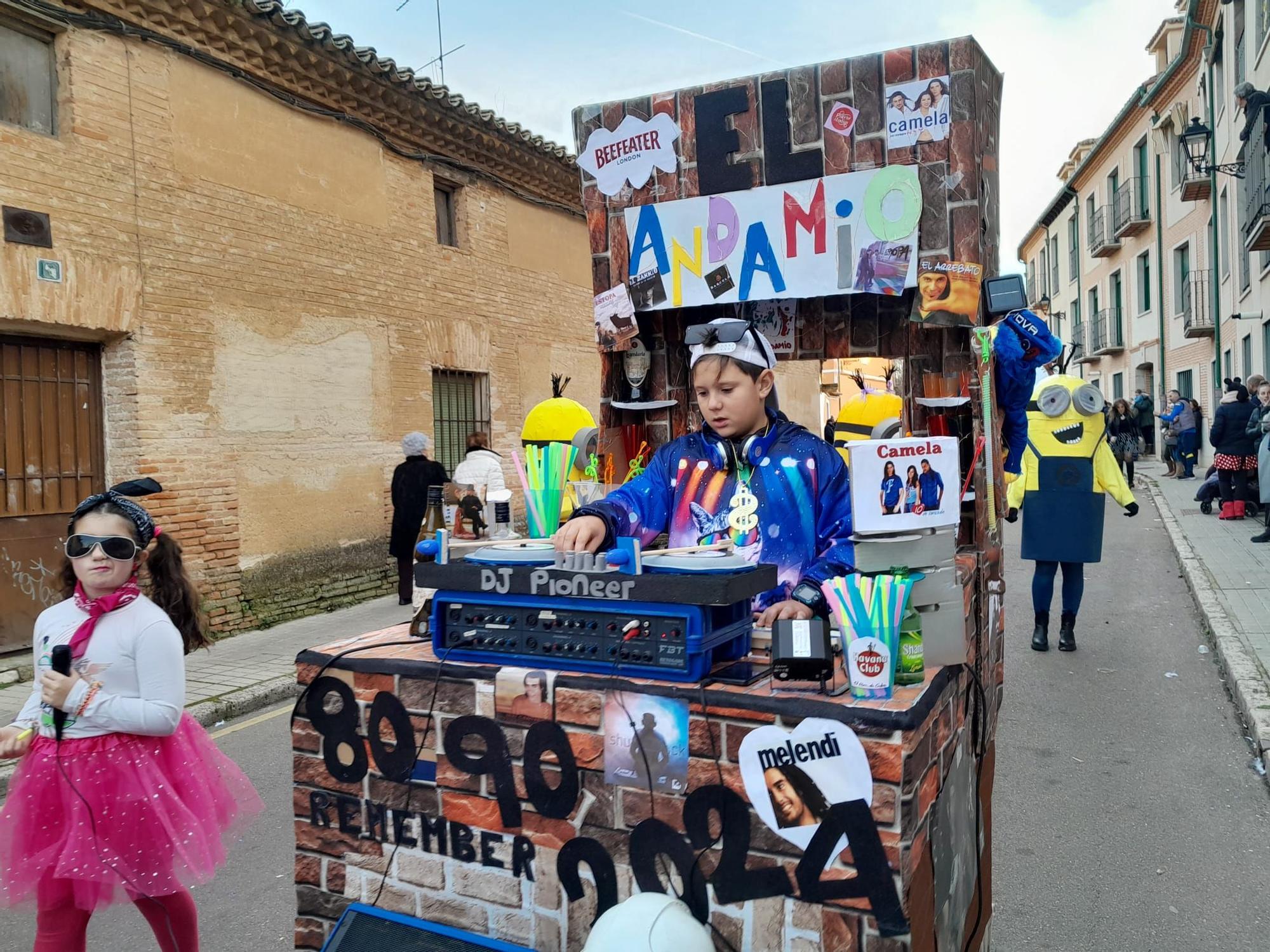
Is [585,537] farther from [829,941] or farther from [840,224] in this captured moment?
[840,224]

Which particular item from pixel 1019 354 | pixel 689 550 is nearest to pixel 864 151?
pixel 1019 354

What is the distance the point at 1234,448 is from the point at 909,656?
13.4 m

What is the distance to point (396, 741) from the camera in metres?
2.31

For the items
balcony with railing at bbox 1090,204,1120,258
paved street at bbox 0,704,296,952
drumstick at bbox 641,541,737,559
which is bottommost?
paved street at bbox 0,704,296,952

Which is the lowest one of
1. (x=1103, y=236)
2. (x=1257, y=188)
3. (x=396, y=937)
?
(x=396, y=937)

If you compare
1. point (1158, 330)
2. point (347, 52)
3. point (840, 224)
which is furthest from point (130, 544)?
point (1158, 330)

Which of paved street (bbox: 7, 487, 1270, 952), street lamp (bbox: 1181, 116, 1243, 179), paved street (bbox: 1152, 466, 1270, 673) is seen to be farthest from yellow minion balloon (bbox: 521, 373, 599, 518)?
street lamp (bbox: 1181, 116, 1243, 179)

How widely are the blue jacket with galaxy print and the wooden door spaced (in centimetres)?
637

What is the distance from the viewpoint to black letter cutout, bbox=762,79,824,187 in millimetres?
4551

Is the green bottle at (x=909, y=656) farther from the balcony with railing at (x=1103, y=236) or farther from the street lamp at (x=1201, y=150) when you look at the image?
the balcony with railing at (x=1103, y=236)

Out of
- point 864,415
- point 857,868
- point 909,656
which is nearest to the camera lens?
point 857,868

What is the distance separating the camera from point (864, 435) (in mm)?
5875

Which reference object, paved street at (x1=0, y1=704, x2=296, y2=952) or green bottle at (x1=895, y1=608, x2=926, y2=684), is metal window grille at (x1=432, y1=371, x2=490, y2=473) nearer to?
paved street at (x1=0, y1=704, x2=296, y2=952)

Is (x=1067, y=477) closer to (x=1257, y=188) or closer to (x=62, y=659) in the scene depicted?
(x=62, y=659)
